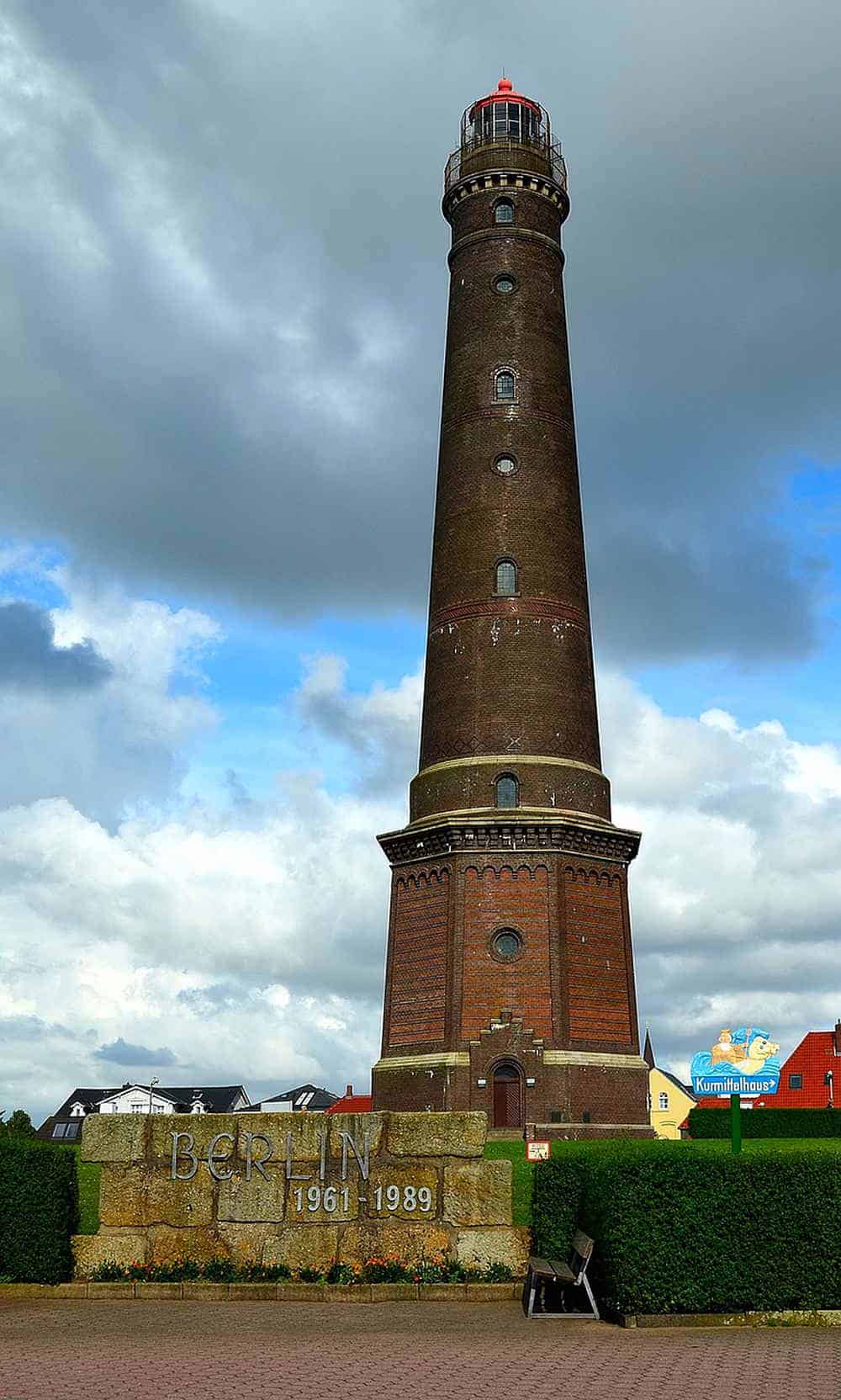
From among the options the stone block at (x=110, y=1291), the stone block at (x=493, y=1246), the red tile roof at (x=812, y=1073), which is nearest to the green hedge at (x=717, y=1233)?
the stone block at (x=493, y=1246)

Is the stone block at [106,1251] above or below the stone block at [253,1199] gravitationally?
below

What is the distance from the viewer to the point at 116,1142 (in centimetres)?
1664

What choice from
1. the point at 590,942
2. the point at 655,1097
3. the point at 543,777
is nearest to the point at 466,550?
the point at 543,777

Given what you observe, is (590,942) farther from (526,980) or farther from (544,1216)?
(544,1216)

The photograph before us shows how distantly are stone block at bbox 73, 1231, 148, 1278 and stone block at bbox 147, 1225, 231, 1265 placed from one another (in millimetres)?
133

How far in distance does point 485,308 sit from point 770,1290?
1351 inches

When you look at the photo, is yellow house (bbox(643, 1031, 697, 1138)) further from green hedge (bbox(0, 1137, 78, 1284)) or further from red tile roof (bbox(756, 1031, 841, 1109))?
green hedge (bbox(0, 1137, 78, 1284))

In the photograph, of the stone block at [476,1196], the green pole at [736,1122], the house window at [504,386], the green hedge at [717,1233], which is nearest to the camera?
the green hedge at [717,1233]

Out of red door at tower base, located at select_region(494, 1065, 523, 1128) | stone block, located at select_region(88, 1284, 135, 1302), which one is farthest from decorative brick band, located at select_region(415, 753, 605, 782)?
stone block, located at select_region(88, 1284, 135, 1302)

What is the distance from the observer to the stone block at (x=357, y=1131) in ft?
54.1

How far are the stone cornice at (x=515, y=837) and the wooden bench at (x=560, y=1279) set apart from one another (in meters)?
22.3

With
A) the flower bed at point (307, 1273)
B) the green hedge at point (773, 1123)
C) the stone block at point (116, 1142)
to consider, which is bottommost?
the flower bed at point (307, 1273)

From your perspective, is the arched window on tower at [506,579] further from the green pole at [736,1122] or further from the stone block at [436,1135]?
the stone block at [436,1135]

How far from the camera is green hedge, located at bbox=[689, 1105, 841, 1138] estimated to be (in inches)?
1770
